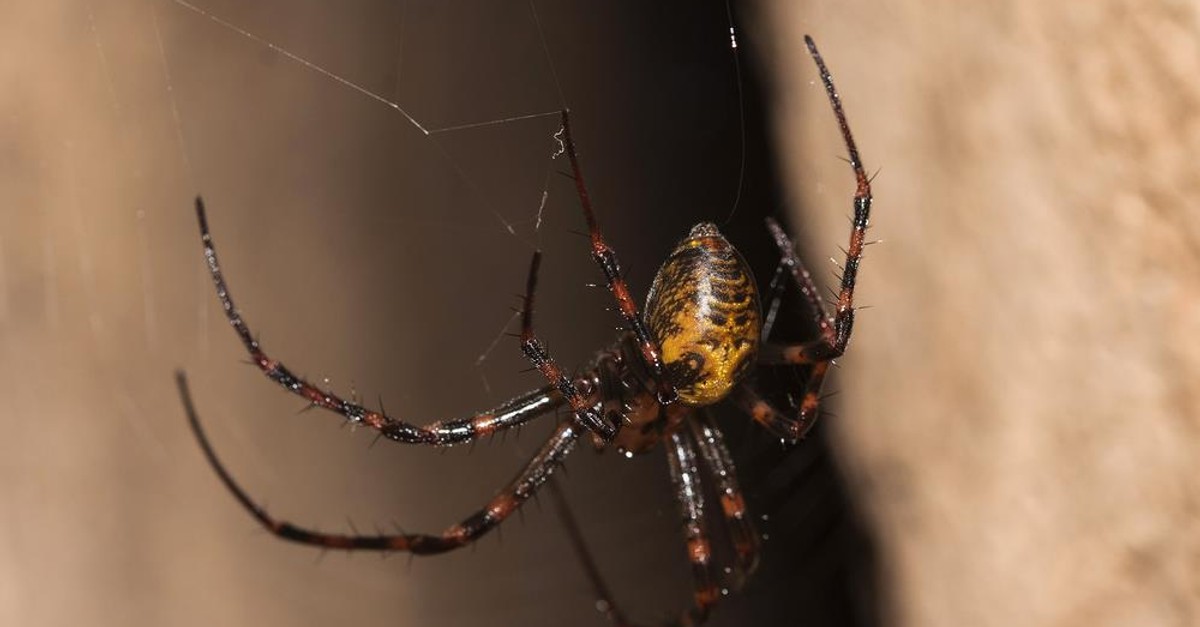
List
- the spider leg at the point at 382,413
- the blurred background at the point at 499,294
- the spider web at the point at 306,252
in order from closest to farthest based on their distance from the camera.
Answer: the spider leg at the point at 382,413 < the blurred background at the point at 499,294 < the spider web at the point at 306,252

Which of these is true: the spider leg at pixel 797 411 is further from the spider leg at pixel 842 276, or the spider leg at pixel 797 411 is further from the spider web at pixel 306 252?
the spider web at pixel 306 252

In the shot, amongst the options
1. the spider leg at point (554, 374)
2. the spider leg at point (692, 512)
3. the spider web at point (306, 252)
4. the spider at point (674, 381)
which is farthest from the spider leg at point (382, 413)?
the spider web at point (306, 252)

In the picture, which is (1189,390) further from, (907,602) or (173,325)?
(173,325)

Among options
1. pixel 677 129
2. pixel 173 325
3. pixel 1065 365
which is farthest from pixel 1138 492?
pixel 173 325

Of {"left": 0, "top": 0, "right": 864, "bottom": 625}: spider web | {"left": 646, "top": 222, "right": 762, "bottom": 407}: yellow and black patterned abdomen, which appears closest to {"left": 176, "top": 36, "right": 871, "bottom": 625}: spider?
{"left": 646, "top": 222, "right": 762, "bottom": 407}: yellow and black patterned abdomen

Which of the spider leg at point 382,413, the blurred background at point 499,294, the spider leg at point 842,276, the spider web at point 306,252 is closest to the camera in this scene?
the spider leg at point 842,276

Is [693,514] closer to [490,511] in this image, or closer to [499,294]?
[490,511]
